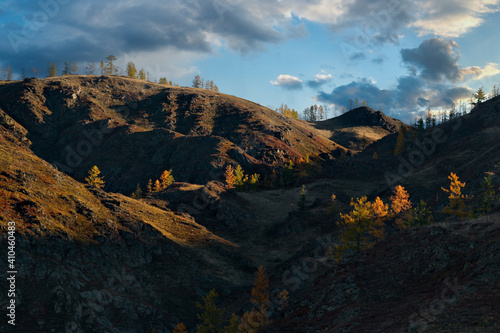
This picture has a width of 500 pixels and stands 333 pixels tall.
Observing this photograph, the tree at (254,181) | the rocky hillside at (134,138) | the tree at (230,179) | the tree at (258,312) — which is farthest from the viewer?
the rocky hillside at (134,138)

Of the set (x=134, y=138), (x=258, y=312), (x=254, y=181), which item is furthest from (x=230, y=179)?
(x=258, y=312)

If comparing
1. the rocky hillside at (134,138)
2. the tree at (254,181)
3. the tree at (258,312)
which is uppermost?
the rocky hillside at (134,138)

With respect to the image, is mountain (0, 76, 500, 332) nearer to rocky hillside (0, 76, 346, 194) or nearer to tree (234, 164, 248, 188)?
rocky hillside (0, 76, 346, 194)

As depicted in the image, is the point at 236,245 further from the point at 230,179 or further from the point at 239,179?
the point at 239,179

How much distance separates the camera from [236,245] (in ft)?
248

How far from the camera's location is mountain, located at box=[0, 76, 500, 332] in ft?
85.8

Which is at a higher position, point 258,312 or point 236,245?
point 236,245

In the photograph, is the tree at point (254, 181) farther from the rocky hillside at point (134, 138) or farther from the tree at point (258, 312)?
the tree at point (258, 312)

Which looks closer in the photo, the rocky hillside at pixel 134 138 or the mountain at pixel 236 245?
the mountain at pixel 236 245

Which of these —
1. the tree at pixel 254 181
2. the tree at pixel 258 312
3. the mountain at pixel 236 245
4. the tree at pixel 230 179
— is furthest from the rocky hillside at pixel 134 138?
the tree at pixel 258 312

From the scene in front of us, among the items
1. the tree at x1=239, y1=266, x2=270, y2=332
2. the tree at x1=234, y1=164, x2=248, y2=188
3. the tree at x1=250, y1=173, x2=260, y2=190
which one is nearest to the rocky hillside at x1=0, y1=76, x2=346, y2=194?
the tree at x1=234, y1=164, x2=248, y2=188

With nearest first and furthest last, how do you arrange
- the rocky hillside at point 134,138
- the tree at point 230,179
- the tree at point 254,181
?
the tree at point 230,179 → the tree at point 254,181 → the rocky hillside at point 134,138

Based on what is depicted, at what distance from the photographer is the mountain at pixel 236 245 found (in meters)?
26.1

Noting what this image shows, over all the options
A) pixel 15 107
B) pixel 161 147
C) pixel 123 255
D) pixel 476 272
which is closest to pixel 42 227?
pixel 123 255
